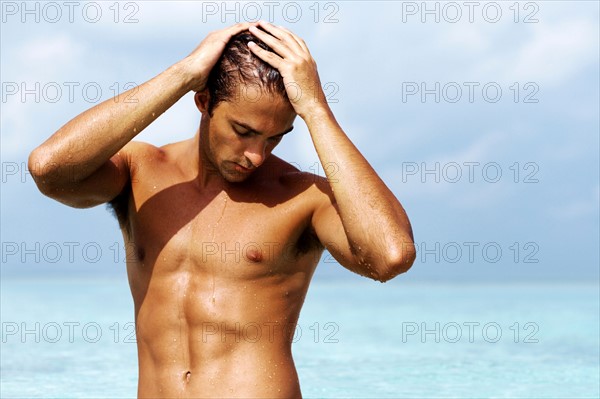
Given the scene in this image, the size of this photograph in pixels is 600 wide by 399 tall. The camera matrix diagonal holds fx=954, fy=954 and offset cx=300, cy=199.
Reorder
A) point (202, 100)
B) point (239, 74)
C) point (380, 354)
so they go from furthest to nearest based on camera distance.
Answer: point (380, 354) → point (202, 100) → point (239, 74)

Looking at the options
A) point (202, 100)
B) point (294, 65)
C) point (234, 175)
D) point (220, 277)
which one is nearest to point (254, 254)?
point (220, 277)

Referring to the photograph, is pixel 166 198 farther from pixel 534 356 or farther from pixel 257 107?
pixel 534 356

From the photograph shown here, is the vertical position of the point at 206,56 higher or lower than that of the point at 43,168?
higher

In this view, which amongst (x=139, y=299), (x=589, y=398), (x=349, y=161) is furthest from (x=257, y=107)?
(x=589, y=398)

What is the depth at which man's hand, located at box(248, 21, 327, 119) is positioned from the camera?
2.85 m

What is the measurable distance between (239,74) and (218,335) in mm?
847

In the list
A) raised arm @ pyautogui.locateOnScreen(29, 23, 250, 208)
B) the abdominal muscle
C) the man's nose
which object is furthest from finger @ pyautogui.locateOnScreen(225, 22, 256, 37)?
the abdominal muscle

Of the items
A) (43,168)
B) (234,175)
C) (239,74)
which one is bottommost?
(234,175)

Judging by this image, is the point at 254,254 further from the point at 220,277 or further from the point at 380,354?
the point at 380,354

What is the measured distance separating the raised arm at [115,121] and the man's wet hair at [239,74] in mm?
37

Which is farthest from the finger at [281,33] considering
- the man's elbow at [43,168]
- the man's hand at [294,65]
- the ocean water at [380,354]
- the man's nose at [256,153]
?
the ocean water at [380,354]

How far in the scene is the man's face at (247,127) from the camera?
9.34 feet

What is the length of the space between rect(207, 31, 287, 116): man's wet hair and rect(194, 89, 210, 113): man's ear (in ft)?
0.07

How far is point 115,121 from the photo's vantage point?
287 centimetres
